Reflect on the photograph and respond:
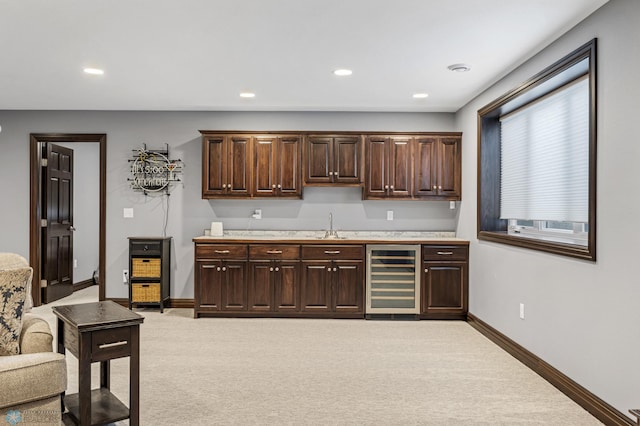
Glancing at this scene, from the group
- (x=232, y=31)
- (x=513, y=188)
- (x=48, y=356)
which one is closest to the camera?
(x=48, y=356)

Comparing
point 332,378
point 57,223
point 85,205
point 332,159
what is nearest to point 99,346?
point 332,378

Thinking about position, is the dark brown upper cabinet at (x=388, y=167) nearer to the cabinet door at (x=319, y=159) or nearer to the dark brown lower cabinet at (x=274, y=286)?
the cabinet door at (x=319, y=159)

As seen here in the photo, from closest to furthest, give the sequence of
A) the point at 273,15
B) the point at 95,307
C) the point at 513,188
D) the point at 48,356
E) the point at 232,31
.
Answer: the point at 48,356, the point at 95,307, the point at 273,15, the point at 232,31, the point at 513,188

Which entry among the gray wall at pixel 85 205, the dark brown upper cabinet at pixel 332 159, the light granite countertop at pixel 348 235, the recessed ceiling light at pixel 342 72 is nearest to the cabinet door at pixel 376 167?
the dark brown upper cabinet at pixel 332 159

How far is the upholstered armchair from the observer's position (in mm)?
2191

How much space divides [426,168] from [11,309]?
14.7 feet

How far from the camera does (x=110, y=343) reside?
2430mm

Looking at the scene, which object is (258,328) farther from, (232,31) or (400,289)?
(232,31)

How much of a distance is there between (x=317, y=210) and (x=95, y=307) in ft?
11.6

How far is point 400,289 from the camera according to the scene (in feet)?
17.7

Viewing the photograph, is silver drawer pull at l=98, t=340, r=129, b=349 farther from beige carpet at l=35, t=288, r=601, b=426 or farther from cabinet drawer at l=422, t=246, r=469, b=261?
cabinet drawer at l=422, t=246, r=469, b=261

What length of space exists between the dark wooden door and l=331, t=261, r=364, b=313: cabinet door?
151 inches

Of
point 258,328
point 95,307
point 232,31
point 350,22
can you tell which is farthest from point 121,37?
point 258,328

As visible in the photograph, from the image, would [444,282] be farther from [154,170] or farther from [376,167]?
[154,170]
